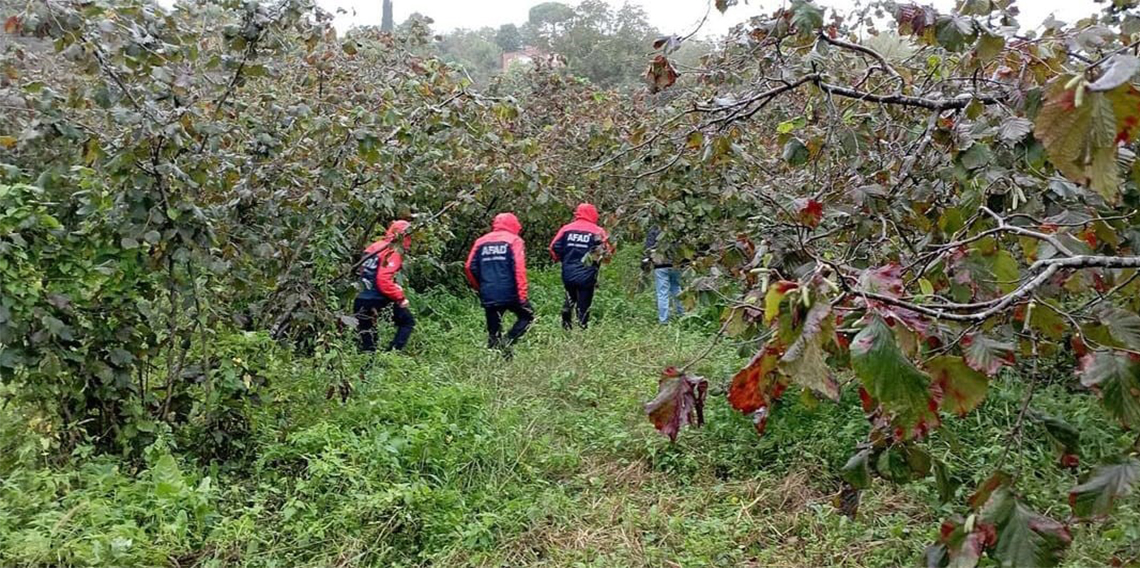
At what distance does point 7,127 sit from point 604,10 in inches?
815

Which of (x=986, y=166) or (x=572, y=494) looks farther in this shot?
(x=572, y=494)

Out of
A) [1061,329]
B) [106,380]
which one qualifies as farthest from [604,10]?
[1061,329]

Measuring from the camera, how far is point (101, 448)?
399 cm

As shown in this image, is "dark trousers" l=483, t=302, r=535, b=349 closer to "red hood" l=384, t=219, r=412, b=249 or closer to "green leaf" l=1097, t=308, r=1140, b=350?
"red hood" l=384, t=219, r=412, b=249

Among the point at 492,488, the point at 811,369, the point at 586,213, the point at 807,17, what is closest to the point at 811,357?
the point at 811,369

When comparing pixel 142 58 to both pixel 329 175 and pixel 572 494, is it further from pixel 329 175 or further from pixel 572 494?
pixel 572 494

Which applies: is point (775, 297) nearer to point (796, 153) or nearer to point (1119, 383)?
point (1119, 383)

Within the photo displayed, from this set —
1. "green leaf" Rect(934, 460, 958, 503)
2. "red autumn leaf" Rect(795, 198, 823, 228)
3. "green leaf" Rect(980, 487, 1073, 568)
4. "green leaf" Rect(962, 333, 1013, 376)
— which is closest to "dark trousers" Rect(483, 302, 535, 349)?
Answer: "red autumn leaf" Rect(795, 198, 823, 228)

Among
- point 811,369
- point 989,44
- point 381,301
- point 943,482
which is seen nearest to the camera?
point 811,369

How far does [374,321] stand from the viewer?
6531 millimetres

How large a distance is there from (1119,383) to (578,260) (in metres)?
6.52

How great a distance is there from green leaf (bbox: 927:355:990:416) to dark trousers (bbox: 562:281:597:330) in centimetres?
649

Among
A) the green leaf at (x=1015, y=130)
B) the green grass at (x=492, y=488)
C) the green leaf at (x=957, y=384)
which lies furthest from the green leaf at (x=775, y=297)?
the green grass at (x=492, y=488)

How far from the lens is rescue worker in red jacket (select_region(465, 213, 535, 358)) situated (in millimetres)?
6930
